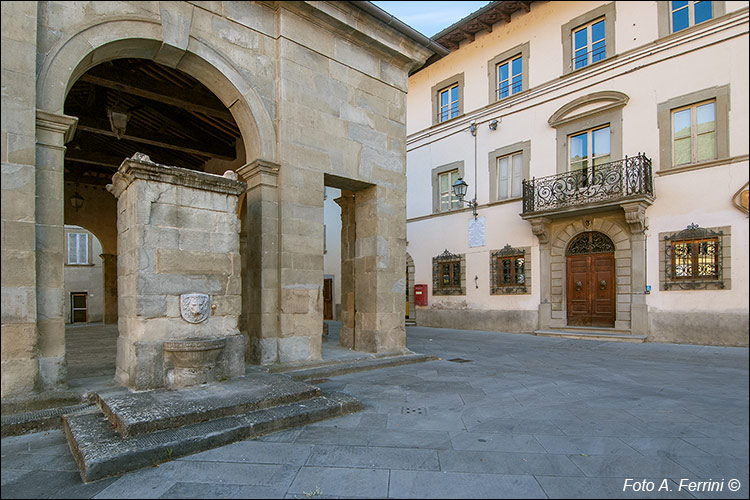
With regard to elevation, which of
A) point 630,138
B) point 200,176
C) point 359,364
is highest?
point 630,138

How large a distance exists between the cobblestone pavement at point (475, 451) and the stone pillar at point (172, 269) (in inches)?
44.5

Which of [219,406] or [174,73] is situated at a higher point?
[174,73]

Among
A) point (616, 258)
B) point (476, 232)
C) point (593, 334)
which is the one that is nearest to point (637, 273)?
point (616, 258)

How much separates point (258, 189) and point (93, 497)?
14.6 ft

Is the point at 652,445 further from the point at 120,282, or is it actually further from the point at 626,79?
the point at 626,79

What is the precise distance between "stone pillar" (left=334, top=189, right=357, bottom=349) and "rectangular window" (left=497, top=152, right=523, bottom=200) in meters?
7.04

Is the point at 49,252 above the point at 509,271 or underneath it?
above

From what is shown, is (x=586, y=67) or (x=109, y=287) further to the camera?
(x=109, y=287)

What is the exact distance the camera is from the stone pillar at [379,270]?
25.3 ft

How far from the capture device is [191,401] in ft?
13.3

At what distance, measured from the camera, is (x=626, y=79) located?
967cm

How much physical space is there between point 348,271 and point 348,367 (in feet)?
8.09

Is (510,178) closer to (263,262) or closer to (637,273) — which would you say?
(637,273)

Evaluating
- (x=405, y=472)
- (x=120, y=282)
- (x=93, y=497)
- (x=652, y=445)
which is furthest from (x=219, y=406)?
(x=652, y=445)
